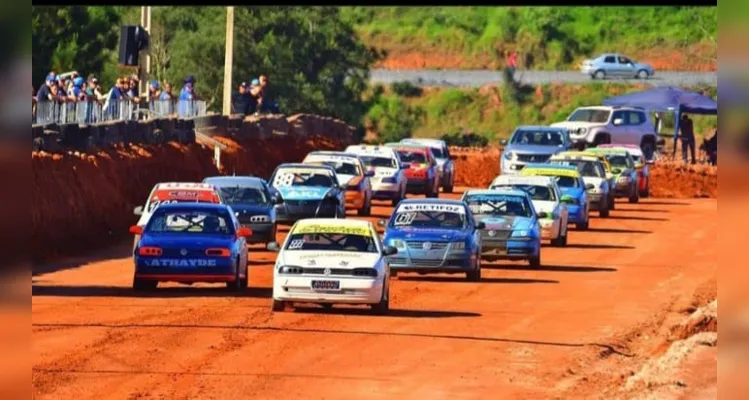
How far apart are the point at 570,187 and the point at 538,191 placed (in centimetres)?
542

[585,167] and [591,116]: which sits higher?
[591,116]

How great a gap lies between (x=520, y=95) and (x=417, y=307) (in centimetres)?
7099

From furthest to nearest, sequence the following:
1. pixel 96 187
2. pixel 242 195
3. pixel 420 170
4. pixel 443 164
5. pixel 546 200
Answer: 1. pixel 443 164
2. pixel 420 170
3. pixel 546 200
4. pixel 96 187
5. pixel 242 195

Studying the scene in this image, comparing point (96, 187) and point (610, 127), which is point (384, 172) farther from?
point (610, 127)

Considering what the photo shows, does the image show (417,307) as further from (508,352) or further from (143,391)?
(143,391)

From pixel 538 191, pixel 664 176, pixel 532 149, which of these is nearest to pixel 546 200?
pixel 538 191

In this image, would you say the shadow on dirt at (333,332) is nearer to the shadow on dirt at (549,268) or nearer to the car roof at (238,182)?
the shadow on dirt at (549,268)

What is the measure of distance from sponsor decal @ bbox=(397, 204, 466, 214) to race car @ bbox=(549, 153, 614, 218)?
20328mm

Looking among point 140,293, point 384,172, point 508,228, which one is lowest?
point 384,172

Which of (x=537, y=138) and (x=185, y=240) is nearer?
(x=185, y=240)

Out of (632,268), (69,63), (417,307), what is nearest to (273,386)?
(417,307)

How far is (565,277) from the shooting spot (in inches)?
1406

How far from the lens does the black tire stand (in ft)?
95.2

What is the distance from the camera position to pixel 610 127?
7138cm
